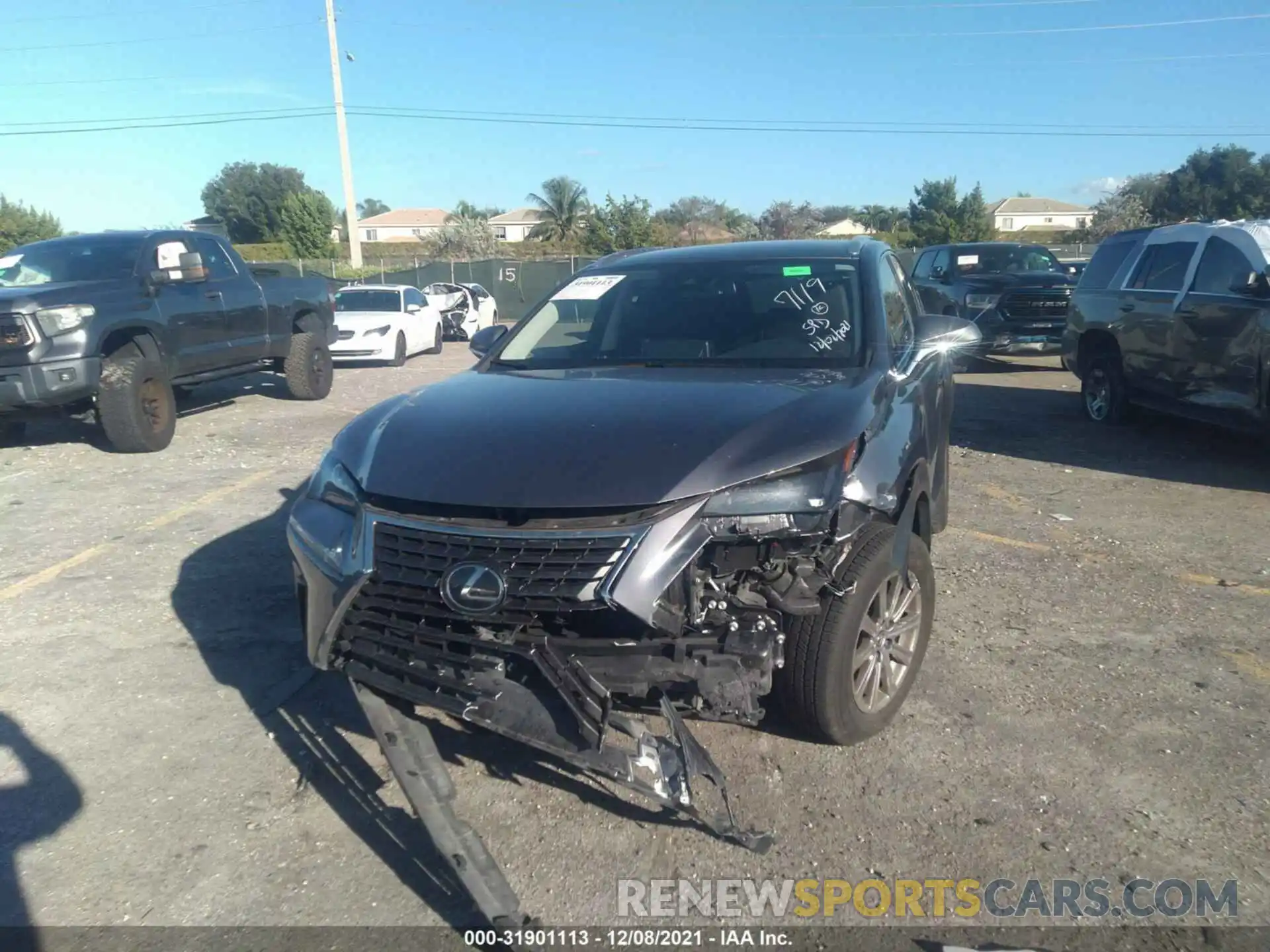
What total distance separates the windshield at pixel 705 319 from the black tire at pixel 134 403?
5394 millimetres

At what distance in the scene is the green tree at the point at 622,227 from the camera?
157ft

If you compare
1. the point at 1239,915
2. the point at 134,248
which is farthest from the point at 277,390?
the point at 1239,915

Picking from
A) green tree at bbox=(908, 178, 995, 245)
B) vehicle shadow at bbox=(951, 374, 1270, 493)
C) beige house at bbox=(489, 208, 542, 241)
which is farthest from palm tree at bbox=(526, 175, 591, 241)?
vehicle shadow at bbox=(951, 374, 1270, 493)

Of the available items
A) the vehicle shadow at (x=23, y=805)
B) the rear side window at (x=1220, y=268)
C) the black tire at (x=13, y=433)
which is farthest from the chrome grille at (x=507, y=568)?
the black tire at (x=13, y=433)

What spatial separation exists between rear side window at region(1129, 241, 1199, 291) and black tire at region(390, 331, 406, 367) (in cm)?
1153

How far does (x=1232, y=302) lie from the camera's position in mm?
7797

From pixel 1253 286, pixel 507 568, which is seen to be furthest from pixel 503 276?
pixel 507 568

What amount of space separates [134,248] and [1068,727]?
903cm

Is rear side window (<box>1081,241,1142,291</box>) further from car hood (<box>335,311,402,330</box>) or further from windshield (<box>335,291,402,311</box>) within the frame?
windshield (<box>335,291,402,311</box>)

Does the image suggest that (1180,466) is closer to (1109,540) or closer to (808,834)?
(1109,540)

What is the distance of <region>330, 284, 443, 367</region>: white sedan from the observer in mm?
16812

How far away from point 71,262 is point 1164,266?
9782 mm

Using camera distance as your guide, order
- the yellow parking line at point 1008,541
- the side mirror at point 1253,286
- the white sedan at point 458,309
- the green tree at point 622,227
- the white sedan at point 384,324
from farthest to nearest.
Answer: the green tree at point 622,227 → the white sedan at point 458,309 → the white sedan at point 384,324 → the side mirror at point 1253,286 → the yellow parking line at point 1008,541

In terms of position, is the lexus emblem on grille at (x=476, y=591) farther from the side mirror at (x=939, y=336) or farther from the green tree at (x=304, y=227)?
the green tree at (x=304, y=227)
